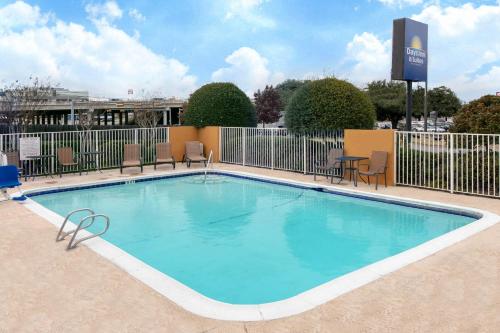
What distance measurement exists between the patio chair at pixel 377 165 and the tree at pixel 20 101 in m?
14.8

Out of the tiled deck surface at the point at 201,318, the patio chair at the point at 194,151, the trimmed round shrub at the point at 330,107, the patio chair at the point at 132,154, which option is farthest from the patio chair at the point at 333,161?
the patio chair at the point at 132,154

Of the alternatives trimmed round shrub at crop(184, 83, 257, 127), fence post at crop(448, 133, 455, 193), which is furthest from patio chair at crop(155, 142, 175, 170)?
fence post at crop(448, 133, 455, 193)

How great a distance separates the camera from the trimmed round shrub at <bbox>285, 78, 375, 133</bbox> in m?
13.6

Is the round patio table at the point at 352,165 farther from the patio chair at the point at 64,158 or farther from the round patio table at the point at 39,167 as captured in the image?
the round patio table at the point at 39,167

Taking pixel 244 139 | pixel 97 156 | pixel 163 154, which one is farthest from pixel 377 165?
pixel 97 156

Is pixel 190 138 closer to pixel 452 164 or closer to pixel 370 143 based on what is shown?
pixel 370 143

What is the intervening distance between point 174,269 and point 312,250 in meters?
2.25

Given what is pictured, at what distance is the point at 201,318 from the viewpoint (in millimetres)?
4020

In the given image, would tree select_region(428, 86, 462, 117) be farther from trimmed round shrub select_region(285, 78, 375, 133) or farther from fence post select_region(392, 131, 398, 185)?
fence post select_region(392, 131, 398, 185)

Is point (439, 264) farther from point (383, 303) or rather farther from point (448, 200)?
point (448, 200)

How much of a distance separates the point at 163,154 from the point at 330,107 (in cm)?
637

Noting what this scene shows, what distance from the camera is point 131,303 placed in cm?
434

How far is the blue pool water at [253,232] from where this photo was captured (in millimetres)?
5891

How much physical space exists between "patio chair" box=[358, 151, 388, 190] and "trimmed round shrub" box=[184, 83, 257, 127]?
8.02m
